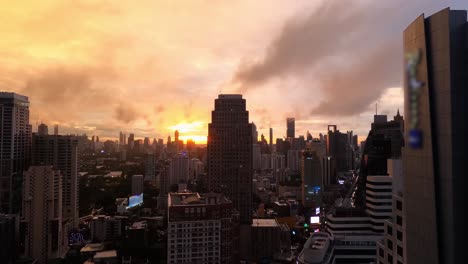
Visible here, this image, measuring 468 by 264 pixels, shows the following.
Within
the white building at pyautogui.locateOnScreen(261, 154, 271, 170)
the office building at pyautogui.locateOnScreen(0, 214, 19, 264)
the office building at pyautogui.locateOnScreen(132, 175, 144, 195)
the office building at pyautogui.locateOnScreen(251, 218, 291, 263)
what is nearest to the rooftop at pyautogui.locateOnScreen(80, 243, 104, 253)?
the office building at pyautogui.locateOnScreen(0, 214, 19, 264)

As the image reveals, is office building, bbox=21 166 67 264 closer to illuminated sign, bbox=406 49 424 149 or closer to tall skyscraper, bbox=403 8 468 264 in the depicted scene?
tall skyscraper, bbox=403 8 468 264

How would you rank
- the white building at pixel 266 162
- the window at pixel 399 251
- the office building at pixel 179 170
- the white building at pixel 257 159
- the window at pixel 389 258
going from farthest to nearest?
the white building at pixel 266 162 < the white building at pixel 257 159 < the office building at pixel 179 170 < the window at pixel 389 258 < the window at pixel 399 251

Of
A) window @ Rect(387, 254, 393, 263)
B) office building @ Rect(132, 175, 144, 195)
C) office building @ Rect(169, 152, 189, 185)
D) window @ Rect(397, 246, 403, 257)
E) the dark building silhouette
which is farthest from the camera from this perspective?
the dark building silhouette

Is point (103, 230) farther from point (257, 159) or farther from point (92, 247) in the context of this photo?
point (257, 159)

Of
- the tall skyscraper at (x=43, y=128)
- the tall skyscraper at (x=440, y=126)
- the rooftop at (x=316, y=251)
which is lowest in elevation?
the rooftop at (x=316, y=251)

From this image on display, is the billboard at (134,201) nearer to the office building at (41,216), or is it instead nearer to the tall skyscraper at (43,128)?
the office building at (41,216)


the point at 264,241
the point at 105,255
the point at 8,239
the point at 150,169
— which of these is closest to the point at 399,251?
the point at 264,241

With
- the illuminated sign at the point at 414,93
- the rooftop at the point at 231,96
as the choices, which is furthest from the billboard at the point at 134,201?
the illuminated sign at the point at 414,93
